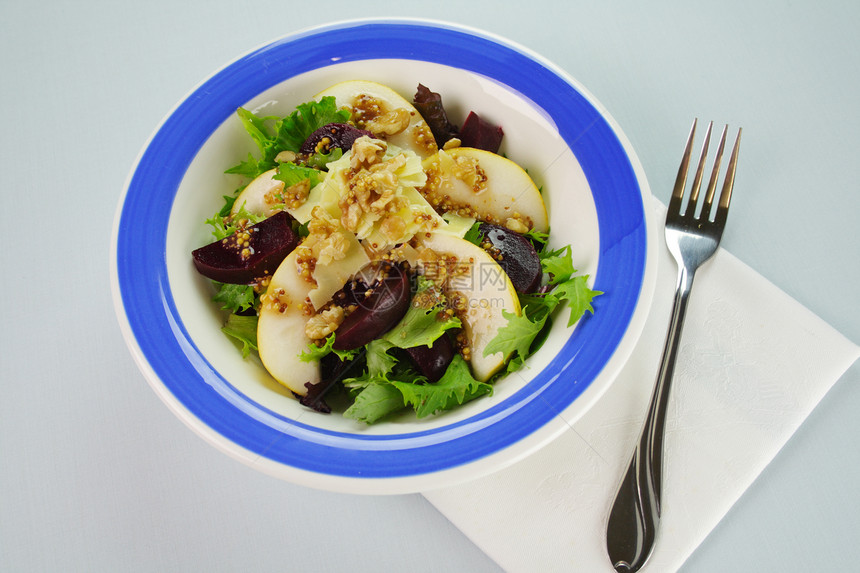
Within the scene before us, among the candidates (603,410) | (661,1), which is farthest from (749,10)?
(603,410)

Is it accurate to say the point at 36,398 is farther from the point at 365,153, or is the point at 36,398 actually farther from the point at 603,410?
the point at 603,410

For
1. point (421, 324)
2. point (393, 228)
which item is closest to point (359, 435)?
point (421, 324)

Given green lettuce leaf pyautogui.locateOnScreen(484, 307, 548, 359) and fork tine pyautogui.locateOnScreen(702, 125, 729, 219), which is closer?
green lettuce leaf pyautogui.locateOnScreen(484, 307, 548, 359)

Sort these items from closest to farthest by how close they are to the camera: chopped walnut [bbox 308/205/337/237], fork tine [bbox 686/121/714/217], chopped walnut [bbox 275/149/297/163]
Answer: chopped walnut [bbox 308/205/337/237], chopped walnut [bbox 275/149/297/163], fork tine [bbox 686/121/714/217]

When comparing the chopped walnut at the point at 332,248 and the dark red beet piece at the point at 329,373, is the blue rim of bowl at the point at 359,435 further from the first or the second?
the chopped walnut at the point at 332,248

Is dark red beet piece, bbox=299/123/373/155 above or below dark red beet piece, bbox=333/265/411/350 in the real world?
above

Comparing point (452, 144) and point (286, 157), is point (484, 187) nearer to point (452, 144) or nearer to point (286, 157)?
point (452, 144)

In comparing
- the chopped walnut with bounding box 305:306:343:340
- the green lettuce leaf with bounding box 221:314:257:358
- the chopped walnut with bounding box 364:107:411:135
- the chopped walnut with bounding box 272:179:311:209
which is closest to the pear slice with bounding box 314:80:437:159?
the chopped walnut with bounding box 364:107:411:135

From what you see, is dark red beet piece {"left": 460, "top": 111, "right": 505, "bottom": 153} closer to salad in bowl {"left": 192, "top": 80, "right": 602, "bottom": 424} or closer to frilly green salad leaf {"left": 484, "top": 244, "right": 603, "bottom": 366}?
salad in bowl {"left": 192, "top": 80, "right": 602, "bottom": 424}

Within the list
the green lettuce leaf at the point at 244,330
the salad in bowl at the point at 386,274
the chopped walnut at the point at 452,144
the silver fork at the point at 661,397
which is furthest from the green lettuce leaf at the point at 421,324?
the silver fork at the point at 661,397
